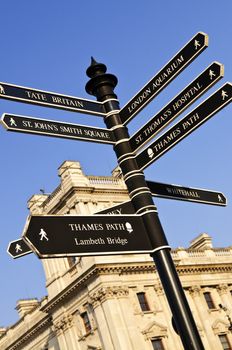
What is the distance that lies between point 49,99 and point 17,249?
6.39 feet

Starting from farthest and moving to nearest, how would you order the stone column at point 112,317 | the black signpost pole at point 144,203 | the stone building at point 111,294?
the stone building at point 111,294 < the stone column at point 112,317 < the black signpost pole at point 144,203

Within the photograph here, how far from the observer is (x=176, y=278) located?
596 cm

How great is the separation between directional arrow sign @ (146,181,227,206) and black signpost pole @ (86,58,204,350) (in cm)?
29

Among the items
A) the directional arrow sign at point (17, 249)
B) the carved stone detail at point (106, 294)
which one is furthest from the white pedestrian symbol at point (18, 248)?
the carved stone detail at point (106, 294)

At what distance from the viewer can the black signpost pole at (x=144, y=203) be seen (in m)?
5.76

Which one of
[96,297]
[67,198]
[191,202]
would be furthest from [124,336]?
[191,202]

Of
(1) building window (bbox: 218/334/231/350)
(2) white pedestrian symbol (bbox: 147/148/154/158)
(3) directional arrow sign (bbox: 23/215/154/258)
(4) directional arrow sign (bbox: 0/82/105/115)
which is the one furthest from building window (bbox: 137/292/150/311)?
(3) directional arrow sign (bbox: 23/215/154/258)

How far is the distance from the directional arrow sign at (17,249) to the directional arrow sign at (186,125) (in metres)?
1.82

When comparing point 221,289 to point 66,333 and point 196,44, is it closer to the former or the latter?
point 66,333

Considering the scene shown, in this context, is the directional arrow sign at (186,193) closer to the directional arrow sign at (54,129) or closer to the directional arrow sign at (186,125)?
the directional arrow sign at (186,125)

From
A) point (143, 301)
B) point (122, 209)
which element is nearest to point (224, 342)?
point (143, 301)

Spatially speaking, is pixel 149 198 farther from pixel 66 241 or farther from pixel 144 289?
pixel 144 289

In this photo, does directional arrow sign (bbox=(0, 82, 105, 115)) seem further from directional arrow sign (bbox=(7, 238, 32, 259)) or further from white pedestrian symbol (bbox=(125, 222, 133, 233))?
directional arrow sign (bbox=(7, 238, 32, 259))

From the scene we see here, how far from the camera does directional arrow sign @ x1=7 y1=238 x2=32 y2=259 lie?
6.92 metres
